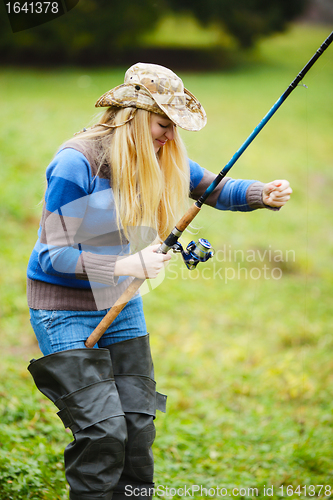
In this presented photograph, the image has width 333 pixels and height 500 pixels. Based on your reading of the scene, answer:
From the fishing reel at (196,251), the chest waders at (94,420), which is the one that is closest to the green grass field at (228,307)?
the fishing reel at (196,251)

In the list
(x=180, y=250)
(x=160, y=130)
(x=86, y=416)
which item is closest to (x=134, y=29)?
(x=160, y=130)

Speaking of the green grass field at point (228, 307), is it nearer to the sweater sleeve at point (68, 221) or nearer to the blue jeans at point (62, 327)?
the sweater sleeve at point (68, 221)

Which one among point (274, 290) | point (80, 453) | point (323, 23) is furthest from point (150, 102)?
point (323, 23)

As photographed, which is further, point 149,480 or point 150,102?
point 149,480

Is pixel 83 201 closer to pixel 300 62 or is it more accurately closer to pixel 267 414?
pixel 267 414

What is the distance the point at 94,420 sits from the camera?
1.75 metres

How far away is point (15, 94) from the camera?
827 centimetres

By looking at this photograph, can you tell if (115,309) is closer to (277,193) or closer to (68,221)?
(68,221)

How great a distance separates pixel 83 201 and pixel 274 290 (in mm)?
4415

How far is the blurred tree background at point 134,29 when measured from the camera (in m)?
6.28

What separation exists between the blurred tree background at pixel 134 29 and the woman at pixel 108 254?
392 centimetres

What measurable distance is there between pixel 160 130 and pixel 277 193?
0.55m

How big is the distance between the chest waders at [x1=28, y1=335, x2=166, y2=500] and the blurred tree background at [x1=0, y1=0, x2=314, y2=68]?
449 cm

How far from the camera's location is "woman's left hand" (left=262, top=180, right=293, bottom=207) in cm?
192
